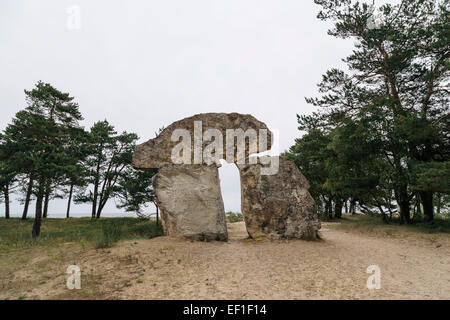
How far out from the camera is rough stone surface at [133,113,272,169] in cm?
914

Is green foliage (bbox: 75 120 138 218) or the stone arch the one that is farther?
green foliage (bbox: 75 120 138 218)

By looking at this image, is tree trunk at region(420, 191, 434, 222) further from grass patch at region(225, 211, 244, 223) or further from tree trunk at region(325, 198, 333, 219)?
grass patch at region(225, 211, 244, 223)

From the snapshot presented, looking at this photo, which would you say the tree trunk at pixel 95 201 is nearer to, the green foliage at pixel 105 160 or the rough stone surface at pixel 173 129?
the green foliage at pixel 105 160

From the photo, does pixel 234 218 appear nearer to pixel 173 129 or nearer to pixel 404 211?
pixel 404 211

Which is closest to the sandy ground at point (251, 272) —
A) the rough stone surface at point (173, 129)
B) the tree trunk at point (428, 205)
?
the rough stone surface at point (173, 129)

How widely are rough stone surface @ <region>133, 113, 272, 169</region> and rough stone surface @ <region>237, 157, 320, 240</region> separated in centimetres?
151

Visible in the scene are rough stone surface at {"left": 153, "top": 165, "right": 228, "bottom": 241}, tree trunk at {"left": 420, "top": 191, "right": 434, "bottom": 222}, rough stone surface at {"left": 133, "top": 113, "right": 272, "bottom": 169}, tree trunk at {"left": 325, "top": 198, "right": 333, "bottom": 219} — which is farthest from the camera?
tree trunk at {"left": 325, "top": 198, "right": 333, "bottom": 219}

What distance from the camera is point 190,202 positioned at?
8555 mm

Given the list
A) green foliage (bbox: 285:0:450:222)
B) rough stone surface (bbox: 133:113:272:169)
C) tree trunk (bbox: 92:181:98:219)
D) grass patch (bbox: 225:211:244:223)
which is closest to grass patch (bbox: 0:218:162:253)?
tree trunk (bbox: 92:181:98:219)

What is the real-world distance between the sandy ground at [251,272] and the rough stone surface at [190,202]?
0.56m

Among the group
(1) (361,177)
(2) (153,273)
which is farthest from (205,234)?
(1) (361,177)

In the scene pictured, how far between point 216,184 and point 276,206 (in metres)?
2.51

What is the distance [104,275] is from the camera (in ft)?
16.6
